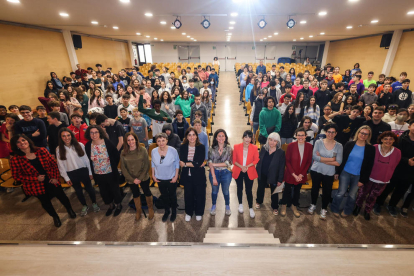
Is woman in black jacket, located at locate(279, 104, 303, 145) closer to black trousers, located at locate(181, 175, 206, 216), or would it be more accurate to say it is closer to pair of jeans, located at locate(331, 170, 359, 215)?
pair of jeans, located at locate(331, 170, 359, 215)

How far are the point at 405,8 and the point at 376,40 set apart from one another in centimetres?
947

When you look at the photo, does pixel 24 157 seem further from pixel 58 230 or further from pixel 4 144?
pixel 4 144

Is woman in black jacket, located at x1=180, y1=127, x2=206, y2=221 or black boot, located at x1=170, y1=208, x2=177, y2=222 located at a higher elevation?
woman in black jacket, located at x1=180, y1=127, x2=206, y2=221

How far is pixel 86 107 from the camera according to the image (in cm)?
651

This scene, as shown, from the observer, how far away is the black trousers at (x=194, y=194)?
10.8ft

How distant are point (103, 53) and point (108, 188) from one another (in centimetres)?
1591

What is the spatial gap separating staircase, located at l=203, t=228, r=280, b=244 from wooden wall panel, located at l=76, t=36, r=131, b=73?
1430cm

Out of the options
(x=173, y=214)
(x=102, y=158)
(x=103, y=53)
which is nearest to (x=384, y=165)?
(x=173, y=214)

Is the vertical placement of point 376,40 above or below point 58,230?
above

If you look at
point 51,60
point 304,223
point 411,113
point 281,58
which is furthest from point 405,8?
point 281,58

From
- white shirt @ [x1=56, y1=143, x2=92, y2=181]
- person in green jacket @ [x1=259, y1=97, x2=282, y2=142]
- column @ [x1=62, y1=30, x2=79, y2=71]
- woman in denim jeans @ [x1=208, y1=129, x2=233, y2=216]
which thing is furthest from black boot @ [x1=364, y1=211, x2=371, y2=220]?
column @ [x1=62, y1=30, x2=79, y2=71]

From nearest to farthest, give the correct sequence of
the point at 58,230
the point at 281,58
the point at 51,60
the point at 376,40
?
1. the point at 58,230
2. the point at 51,60
3. the point at 376,40
4. the point at 281,58

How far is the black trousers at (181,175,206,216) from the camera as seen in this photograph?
10.8ft

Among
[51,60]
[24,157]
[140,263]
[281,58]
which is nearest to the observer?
[140,263]
